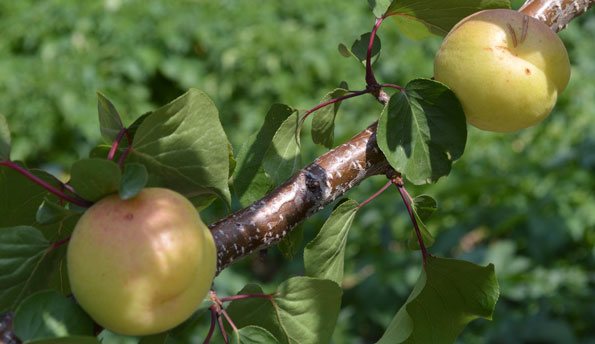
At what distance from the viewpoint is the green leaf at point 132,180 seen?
0.61 meters

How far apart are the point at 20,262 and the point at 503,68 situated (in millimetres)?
448

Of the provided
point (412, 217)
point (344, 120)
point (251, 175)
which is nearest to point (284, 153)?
point (251, 175)

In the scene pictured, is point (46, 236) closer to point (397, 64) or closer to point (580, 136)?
point (580, 136)

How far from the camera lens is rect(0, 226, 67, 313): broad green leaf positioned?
2.16 feet

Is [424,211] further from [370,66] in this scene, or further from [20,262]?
[20,262]

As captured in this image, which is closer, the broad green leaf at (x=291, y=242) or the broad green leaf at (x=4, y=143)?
the broad green leaf at (x=4, y=143)

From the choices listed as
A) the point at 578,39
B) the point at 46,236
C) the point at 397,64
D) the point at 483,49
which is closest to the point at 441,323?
the point at 483,49

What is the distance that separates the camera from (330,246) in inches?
33.7

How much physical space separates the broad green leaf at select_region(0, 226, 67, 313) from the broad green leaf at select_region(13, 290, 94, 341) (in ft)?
0.15

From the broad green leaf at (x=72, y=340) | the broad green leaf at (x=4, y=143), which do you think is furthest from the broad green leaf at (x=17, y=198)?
the broad green leaf at (x=72, y=340)

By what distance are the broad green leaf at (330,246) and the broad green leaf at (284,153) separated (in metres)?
0.07

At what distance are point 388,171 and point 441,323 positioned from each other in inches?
6.2

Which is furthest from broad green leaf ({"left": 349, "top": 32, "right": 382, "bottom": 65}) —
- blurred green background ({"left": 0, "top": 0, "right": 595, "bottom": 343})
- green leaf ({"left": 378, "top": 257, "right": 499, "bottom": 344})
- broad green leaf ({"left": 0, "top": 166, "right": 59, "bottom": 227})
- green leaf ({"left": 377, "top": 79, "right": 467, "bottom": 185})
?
blurred green background ({"left": 0, "top": 0, "right": 595, "bottom": 343})

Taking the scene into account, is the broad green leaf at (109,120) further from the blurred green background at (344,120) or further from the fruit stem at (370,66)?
the blurred green background at (344,120)
